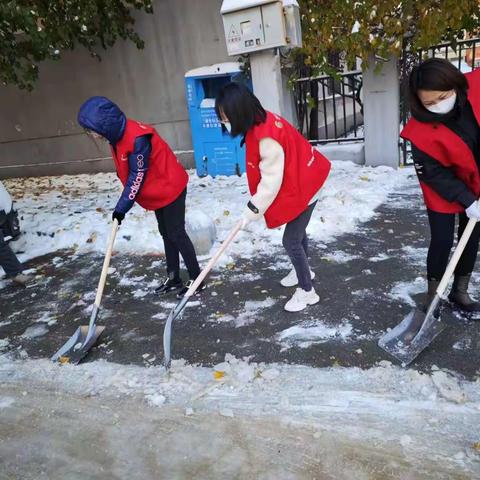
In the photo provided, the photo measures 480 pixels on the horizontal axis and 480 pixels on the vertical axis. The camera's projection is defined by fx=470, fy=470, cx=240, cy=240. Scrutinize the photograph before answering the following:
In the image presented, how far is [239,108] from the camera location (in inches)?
106

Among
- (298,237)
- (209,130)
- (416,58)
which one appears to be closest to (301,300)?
(298,237)

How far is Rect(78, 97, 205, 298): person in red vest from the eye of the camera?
3148 millimetres

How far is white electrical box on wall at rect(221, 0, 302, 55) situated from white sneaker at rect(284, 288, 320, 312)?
3145 millimetres

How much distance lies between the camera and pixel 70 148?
9.38 metres

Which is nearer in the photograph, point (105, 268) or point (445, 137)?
point (445, 137)

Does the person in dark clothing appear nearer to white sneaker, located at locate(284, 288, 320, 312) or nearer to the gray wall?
white sneaker, located at locate(284, 288, 320, 312)

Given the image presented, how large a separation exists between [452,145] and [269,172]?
102 cm

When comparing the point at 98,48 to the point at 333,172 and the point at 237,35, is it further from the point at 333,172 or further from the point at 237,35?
the point at 333,172

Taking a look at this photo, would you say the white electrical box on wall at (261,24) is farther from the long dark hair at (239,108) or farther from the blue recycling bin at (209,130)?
the long dark hair at (239,108)

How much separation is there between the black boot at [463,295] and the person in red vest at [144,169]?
192 cm

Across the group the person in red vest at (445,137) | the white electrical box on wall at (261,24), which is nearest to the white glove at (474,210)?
the person in red vest at (445,137)

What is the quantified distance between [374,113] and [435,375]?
512cm

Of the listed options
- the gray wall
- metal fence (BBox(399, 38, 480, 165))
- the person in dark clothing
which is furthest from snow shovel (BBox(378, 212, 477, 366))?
the gray wall

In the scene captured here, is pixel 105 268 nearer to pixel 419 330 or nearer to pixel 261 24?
pixel 419 330
